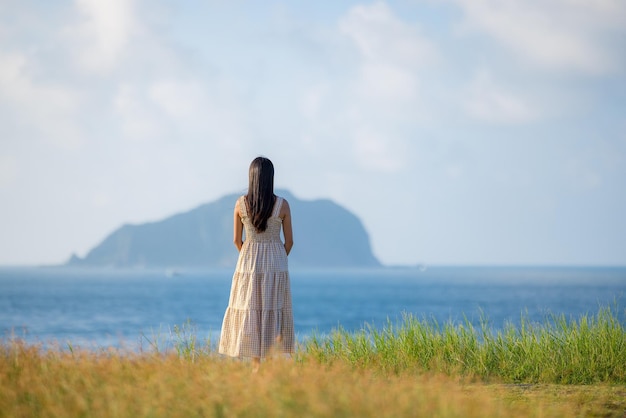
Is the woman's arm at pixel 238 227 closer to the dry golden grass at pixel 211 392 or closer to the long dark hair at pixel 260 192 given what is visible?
the long dark hair at pixel 260 192

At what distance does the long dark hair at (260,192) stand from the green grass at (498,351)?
8.53ft

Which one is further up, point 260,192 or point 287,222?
point 260,192

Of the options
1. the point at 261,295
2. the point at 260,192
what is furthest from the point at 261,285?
the point at 260,192

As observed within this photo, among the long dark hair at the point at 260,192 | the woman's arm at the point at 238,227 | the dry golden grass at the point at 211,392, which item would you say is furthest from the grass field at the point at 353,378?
the long dark hair at the point at 260,192

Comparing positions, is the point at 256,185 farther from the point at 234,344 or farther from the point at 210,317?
the point at 210,317

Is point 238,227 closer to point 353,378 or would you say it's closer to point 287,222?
point 287,222

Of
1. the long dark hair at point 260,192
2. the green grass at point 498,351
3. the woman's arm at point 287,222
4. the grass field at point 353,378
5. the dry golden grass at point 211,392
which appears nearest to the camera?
the dry golden grass at point 211,392

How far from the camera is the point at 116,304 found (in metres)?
84.2

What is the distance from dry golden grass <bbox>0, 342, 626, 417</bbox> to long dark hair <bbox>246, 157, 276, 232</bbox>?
1.45m

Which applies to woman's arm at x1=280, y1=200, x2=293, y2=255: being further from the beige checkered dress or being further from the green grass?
the green grass

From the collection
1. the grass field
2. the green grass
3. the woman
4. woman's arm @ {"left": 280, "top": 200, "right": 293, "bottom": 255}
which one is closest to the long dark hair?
the woman

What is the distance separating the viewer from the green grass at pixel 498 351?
31.3 feet

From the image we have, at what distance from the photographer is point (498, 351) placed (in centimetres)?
1008

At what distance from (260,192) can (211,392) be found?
2365 mm
